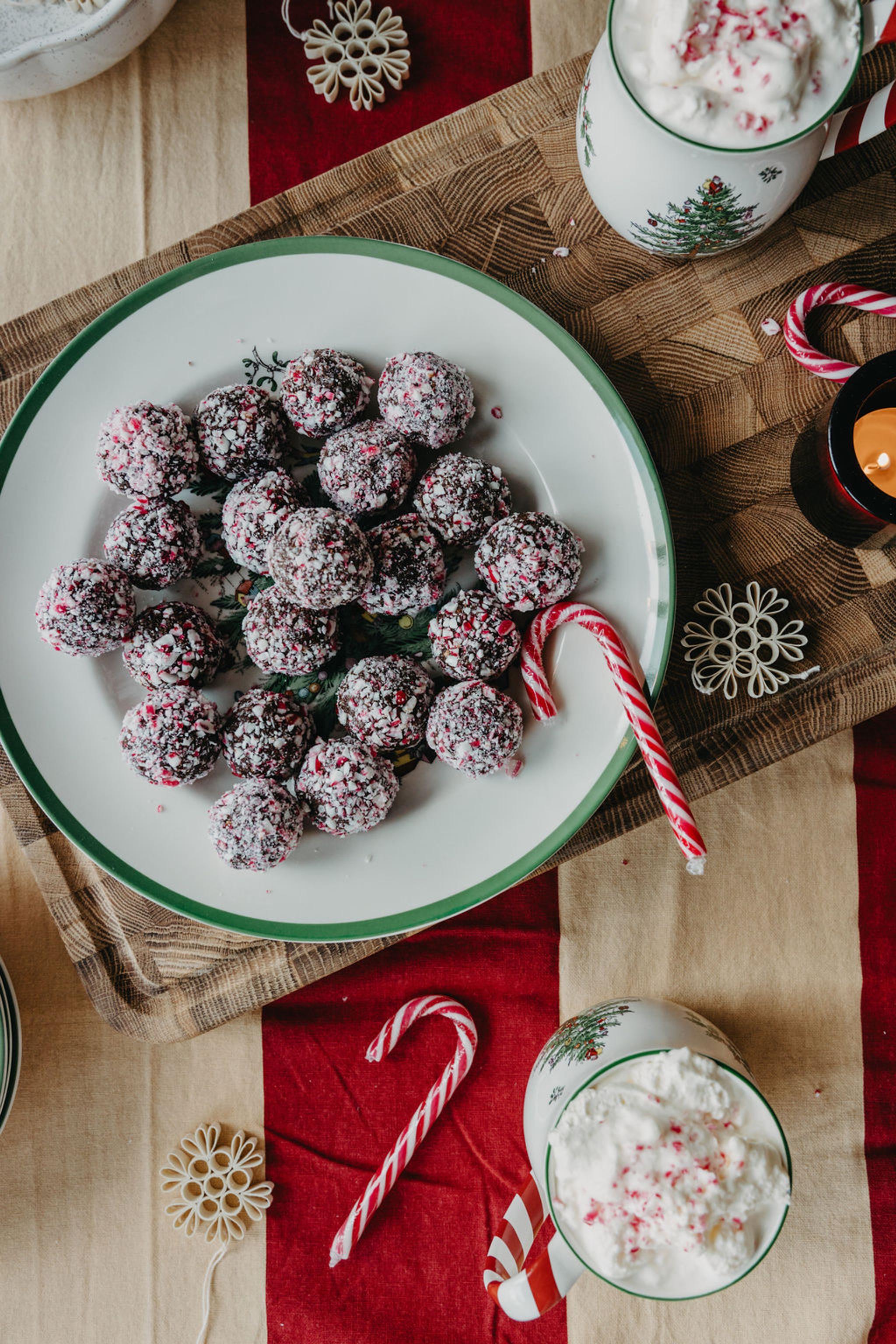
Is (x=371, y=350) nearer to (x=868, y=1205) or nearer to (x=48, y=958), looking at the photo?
(x=48, y=958)

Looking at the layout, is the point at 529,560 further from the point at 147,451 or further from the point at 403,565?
the point at 147,451

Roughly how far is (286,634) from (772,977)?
953 mm

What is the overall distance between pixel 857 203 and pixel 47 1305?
211cm

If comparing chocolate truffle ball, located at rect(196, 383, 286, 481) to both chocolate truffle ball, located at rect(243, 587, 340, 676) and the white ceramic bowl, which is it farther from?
the white ceramic bowl

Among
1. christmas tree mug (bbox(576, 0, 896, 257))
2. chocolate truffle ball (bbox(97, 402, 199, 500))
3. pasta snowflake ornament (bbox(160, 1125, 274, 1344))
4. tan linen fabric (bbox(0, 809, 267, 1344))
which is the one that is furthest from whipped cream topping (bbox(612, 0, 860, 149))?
pasta snowflake ornament (bbox(160, 1125, 274, 1344))

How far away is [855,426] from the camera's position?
1265mm

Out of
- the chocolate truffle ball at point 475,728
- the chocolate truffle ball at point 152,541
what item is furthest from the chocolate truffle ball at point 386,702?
the chocolate truffle ball at point 152,541

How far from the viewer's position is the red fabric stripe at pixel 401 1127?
1.49 metres

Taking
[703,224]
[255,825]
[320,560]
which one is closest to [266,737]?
[255,825]

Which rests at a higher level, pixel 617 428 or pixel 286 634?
pixel 617 428

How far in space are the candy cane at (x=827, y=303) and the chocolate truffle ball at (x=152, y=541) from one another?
889mm

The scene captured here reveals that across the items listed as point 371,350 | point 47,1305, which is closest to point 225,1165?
point 47,1305

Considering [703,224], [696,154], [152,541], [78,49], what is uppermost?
[78,49]

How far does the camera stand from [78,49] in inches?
55.5
